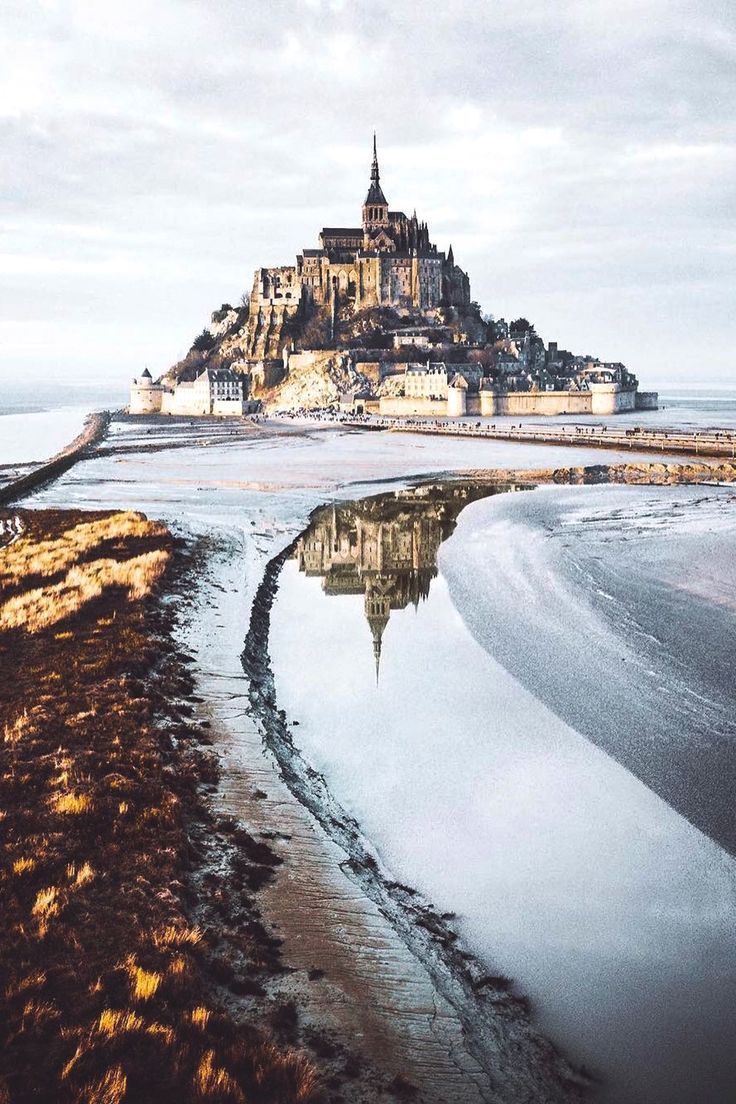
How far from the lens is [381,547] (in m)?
24.9

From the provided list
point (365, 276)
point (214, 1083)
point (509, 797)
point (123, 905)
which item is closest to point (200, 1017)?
point (214, 1083)

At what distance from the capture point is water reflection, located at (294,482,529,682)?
19.4 metres

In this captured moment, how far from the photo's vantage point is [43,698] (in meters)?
11.7

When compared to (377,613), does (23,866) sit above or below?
above

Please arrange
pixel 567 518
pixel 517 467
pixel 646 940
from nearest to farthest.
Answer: pixel 646 940, pixel 567 518, pixel 517 467

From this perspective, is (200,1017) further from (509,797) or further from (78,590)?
(78,590)

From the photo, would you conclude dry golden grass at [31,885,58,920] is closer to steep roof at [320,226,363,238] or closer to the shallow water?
the shallow water

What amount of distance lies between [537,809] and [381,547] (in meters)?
15.8

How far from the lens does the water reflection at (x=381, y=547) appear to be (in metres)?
19.4

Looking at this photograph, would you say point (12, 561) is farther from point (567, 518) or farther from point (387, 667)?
point (567, 518)

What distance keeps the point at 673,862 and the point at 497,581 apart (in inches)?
467

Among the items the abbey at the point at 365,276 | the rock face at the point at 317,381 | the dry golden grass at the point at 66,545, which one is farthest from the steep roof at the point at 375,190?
the dry golden grass at the point at 66,545

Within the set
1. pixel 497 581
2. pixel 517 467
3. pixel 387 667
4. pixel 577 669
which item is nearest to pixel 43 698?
pixel 387 667

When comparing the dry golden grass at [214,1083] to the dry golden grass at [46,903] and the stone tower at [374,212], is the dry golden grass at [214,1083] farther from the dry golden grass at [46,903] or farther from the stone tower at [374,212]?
the stone tower at [374,212]
